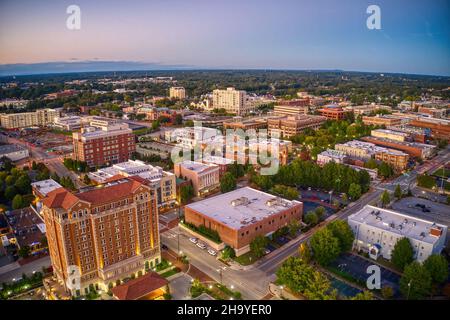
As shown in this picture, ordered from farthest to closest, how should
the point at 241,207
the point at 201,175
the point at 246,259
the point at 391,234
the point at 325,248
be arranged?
the point at 201,175, the point at 241,207, the point at 246,259, the point at 391,234, the point at 325,248

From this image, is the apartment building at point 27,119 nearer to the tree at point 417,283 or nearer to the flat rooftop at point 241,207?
the flat rooftop at point 241,207

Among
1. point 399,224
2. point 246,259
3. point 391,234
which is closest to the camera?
point 391,234

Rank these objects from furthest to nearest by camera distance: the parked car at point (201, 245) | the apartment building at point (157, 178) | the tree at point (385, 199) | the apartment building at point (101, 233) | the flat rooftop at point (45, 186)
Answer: the flat rooftop at point (45, 186) < the apartment building at point (157, 178) < the tree at point (385, 199) < the parked car at point (201, 245) < the apartment building at point (101, 233)

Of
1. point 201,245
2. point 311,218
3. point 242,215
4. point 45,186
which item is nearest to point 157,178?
point 201,245

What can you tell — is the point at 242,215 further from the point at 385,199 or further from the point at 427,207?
the point at 427,207

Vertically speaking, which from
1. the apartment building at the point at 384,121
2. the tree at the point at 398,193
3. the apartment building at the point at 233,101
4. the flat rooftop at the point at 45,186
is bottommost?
the tree at the point at 398,193

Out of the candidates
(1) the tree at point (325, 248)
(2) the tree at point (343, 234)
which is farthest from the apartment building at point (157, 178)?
(2) the tree at point (343, 234)

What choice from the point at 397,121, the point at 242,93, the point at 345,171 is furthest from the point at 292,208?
the point at 242,93
